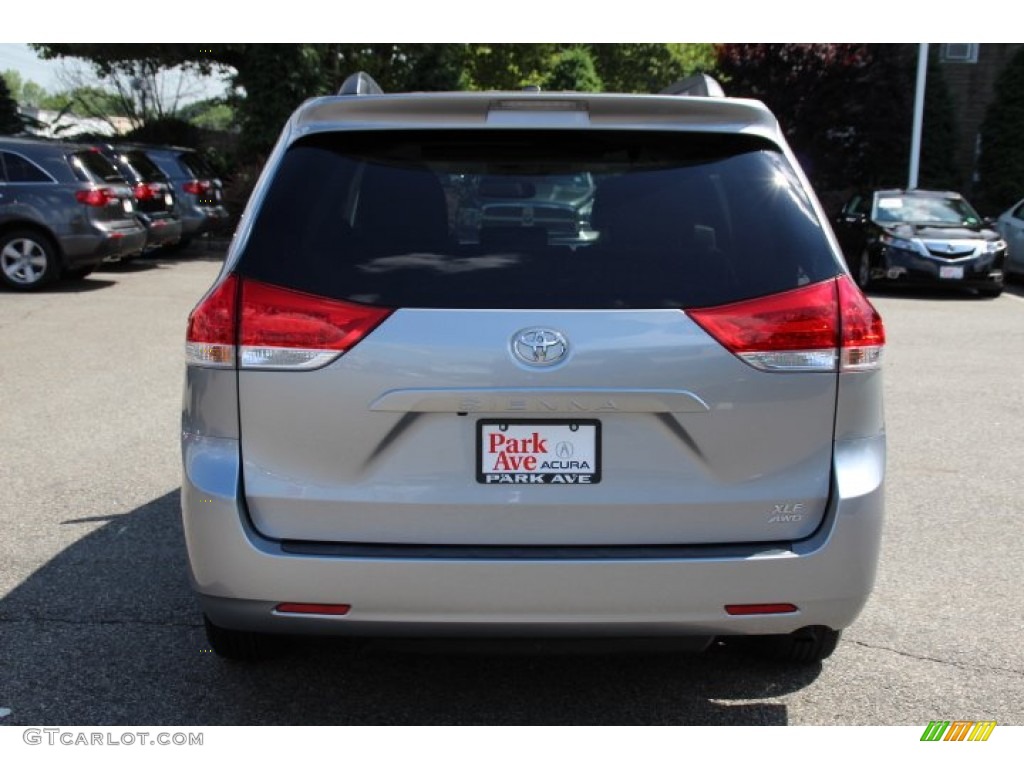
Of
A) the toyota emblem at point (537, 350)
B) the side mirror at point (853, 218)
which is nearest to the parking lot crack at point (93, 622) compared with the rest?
the toyota emblem at point (537, 350)

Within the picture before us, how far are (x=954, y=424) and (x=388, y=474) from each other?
19.4 ft

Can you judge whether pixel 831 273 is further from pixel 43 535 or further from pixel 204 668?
pixel 43 535

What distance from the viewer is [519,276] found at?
3.13 m

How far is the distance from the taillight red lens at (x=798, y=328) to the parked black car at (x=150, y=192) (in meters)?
15.3

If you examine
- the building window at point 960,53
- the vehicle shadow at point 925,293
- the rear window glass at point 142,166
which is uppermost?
the building window at point 960,53

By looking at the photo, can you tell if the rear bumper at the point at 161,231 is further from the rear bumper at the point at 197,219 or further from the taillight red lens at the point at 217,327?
the taillight red lens at the point at 217,327

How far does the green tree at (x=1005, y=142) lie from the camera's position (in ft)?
85.0

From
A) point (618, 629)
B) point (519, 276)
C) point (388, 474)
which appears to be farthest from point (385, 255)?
point (618, 629)

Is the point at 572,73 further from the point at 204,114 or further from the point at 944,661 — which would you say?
the point at 944,661

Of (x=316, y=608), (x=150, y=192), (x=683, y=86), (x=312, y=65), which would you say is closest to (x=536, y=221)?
(x=316, y=608)

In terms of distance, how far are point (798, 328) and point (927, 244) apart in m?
13.9

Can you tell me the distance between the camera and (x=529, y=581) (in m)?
3.10

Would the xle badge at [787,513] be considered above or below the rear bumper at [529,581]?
above

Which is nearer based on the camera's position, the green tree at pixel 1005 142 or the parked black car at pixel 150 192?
the parked black car at pixel 150 192
